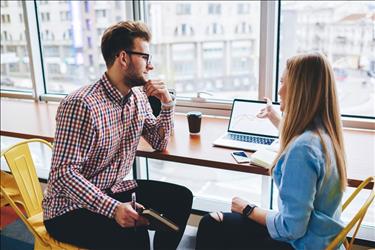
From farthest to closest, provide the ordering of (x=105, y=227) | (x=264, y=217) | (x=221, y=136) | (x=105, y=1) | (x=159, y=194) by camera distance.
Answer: (x=105, y=1) → (x=221, y=136) → (x=159, y=194) → (x=105, y=227) → (x=264, y=217)

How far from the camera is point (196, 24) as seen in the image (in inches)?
93.8

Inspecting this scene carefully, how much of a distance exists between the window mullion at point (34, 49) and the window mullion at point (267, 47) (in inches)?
66.0

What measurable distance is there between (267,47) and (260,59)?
0.07m

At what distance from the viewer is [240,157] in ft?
5.23

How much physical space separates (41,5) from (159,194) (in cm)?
196

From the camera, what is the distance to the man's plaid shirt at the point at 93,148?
4.47ft

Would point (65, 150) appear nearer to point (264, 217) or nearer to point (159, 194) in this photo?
point (159, 194)

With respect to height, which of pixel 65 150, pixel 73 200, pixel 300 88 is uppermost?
pixel 300 88

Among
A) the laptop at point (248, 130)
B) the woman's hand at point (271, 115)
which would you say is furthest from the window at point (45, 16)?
the woman's hand at point (271, 115)

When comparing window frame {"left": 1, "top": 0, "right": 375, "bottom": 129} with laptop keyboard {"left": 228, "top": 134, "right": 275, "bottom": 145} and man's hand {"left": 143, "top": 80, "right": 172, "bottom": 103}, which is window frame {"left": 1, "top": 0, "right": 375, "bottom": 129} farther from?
man's hand {"left": 143, "top": 80, "right": 172, "bottom": 103}

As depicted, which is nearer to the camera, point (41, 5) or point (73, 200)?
point (73, 200)

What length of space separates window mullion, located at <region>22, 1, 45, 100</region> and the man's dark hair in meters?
1.60

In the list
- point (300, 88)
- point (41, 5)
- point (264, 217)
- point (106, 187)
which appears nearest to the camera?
point (300, 88)

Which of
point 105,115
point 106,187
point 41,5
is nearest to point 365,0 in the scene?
point 105,115
